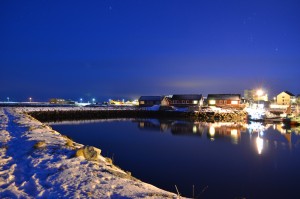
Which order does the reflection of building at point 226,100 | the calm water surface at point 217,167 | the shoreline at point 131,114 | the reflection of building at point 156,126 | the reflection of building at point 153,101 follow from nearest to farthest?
1. the calm water surface at point 217,167
2. the reflection of building at point 156,126
3. the shoreline at point 131,114
4. the reflection of building at point 226,100
5. the reflection of building at point 153,101

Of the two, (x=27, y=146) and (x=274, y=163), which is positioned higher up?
(x=27, y=146)

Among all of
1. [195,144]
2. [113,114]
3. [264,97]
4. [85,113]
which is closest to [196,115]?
[113,114]

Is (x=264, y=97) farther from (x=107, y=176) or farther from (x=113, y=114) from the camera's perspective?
(x=107, y=176)

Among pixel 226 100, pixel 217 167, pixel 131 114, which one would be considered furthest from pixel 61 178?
pixel 226 100

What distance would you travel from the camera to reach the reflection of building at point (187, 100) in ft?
297

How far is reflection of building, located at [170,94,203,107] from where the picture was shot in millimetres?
90562

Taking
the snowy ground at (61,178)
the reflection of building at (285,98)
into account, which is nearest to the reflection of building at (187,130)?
the snowy ground at (61,178)

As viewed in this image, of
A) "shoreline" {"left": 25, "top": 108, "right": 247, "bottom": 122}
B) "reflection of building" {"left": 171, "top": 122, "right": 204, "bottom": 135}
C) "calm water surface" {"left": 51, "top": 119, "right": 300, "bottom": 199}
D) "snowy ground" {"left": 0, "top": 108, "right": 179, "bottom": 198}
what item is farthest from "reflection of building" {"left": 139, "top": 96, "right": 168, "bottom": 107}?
"snowy ground" {"left": 0, "top": 108, "right": 179, "bottom": 198}

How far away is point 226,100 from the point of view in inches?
3563

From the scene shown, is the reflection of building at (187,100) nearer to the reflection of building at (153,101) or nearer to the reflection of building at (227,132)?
the reflection of building at (153,101)

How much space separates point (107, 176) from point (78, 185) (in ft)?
3.86

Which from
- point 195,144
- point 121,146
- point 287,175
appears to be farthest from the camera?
point 195,144

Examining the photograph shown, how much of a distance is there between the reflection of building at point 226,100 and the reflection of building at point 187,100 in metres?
4.77

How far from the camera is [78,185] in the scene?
7.85 m
